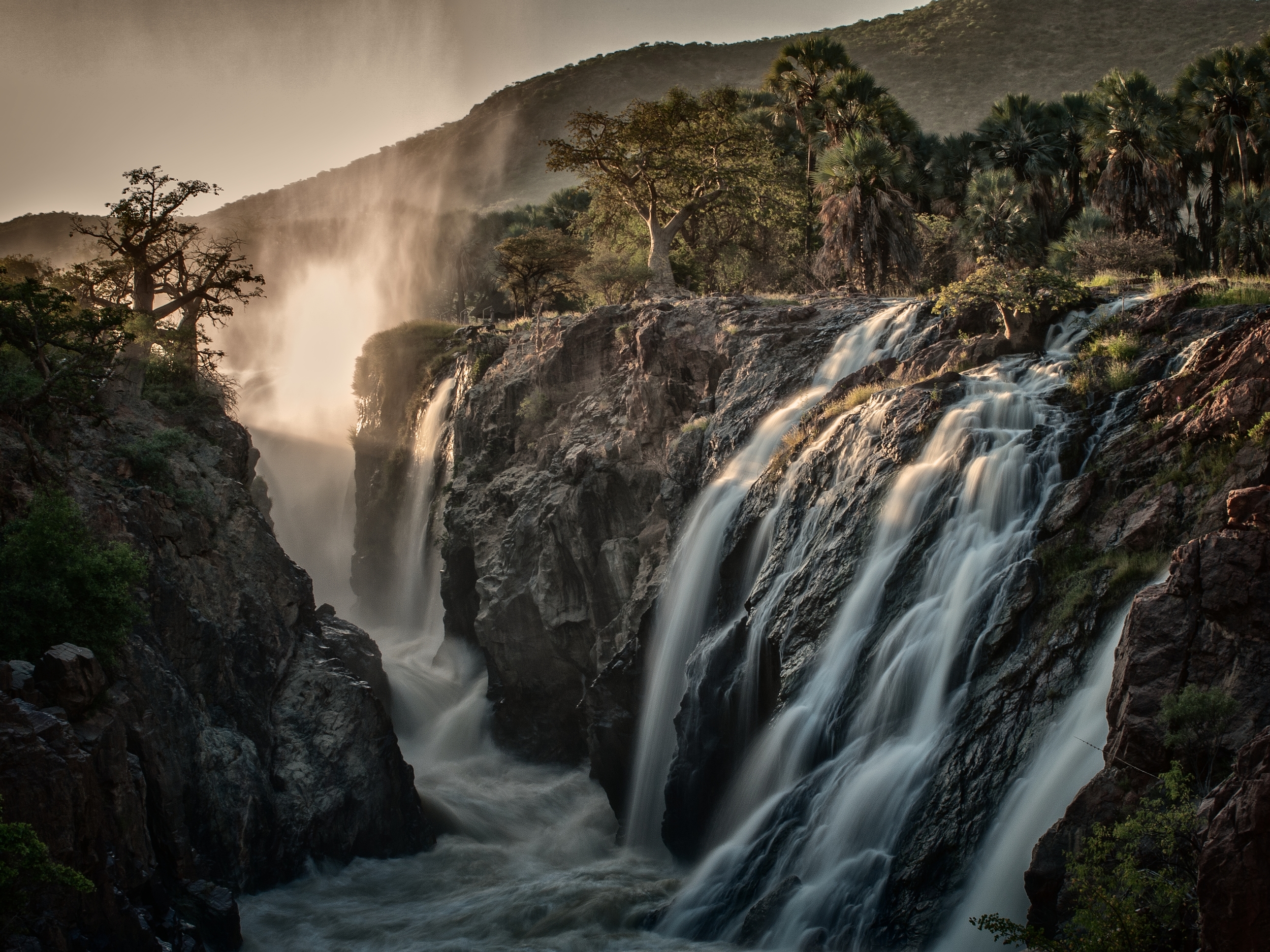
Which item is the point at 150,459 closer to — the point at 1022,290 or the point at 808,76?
the point at 1022,290

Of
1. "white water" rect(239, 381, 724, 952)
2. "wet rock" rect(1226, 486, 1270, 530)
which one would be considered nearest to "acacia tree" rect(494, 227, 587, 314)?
"white water" rect(239, 381, 724, 952)

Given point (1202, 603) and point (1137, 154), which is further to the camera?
point (1137, 154)

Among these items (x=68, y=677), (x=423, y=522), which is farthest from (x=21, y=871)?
(x=423, y=522)

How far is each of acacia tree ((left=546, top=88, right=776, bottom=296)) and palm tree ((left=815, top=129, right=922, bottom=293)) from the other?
16.7 feet

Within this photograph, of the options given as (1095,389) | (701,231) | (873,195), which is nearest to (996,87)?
(701,231)

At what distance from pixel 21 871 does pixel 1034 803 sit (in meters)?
11.8

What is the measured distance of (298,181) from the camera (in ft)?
495

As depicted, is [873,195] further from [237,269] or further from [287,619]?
[287,619]

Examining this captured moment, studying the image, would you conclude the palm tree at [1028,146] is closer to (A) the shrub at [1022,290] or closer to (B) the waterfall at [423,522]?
(A) the shrub at [1022,290]

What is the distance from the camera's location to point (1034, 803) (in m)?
11.5

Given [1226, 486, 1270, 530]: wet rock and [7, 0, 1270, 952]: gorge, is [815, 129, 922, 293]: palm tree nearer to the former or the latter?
[7, 0, 1270, 952]: gorge

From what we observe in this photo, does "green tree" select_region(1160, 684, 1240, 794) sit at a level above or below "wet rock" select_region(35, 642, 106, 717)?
below

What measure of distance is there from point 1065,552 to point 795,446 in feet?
28.2

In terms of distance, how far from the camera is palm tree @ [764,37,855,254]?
4988 cm
